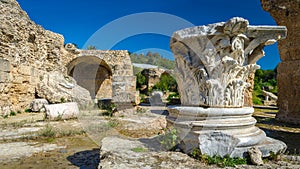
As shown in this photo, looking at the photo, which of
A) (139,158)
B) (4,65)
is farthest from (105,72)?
(139,158)

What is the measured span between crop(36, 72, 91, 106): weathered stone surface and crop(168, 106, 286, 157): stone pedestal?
722 cm

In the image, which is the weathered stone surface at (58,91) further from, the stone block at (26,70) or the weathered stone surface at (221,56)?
the weathered stone surface at (221,56)

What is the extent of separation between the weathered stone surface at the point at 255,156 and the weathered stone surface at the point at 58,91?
7812 millimetres

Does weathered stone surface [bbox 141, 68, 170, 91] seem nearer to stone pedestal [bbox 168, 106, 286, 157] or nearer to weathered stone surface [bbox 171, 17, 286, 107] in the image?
weathered stone surface [bbox 171, 17, 286, 107]

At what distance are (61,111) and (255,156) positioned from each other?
5466mm

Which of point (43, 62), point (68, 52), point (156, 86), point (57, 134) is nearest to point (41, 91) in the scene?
point (43, 62)

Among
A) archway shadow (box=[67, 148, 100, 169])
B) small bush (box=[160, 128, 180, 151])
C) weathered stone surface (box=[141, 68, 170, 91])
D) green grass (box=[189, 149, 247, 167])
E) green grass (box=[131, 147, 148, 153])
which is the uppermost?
weathered stone surface (box=[141, 68, 170, 91])

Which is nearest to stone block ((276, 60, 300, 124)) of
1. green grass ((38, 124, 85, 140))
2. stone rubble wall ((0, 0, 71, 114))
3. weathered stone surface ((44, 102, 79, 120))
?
green grass ((38, 124, 85, 140))

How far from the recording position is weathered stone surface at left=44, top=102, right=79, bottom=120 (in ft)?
19.3

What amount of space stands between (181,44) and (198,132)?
114 cm

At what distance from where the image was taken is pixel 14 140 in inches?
152

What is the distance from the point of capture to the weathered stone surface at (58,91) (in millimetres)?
8562

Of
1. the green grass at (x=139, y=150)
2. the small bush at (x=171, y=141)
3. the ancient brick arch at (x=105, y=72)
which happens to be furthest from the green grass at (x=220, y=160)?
the ancient brick arch at (x=105, y=72)

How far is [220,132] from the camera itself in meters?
2.22
